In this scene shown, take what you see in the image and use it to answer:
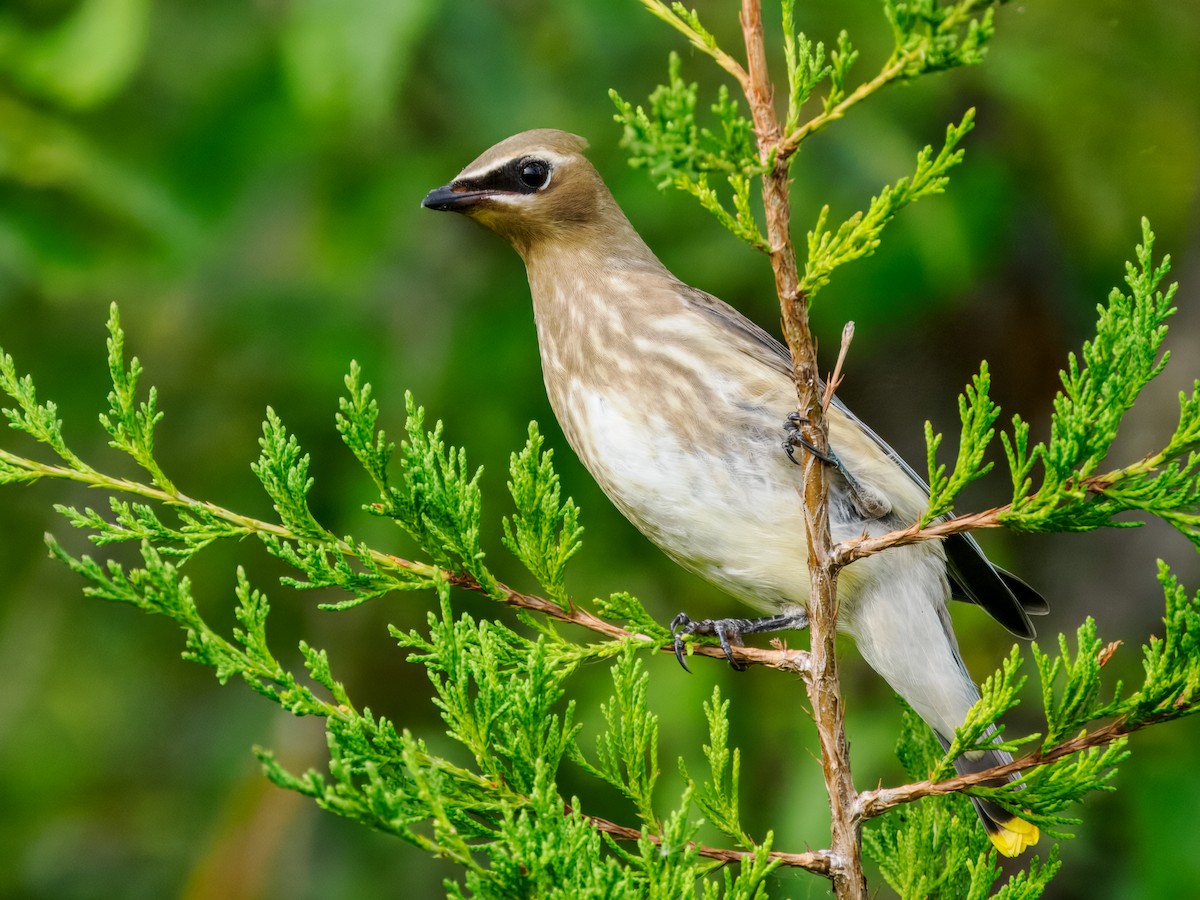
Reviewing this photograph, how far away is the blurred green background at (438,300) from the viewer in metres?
5.34

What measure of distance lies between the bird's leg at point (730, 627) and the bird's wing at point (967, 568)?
0.43m

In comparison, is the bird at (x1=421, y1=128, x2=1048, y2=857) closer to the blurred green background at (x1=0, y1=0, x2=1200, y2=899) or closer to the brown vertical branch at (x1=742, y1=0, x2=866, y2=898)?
the brown vertical branch at (x1=742, y1=0, x2=866, y2=898)

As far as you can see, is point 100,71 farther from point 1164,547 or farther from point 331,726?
point 1164,547

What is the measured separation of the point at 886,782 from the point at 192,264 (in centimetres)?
315

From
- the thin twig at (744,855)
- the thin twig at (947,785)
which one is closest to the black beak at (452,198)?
the thin twig at (744,855)

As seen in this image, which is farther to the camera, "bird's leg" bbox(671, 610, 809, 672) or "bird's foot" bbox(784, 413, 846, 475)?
"bird's leg" bbox(671, 610, 809, 672)

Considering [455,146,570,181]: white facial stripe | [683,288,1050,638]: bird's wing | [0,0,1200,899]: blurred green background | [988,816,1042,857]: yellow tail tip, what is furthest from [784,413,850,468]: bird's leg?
[0,0,1200,899]: blurred green background

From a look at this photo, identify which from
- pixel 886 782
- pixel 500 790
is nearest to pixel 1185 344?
pixel 886 782

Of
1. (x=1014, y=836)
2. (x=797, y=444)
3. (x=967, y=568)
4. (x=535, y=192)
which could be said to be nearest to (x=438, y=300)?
(x=535, y=192)

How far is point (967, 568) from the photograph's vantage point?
3779 mm

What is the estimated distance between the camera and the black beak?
12.3 feet

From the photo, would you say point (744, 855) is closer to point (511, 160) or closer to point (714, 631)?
point (714, 631)

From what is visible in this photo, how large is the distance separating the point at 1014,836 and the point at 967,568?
673 millimetres

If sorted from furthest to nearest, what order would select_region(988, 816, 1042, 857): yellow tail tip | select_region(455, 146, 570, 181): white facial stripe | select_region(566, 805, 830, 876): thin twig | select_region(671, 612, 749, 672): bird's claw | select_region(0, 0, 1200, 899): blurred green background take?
1. select_region(0, 0, 1200, 899): blurred green background
2. select_region(455, 146, 570, 181): white facial stripe
3. select_region(988, 816, 1042, 857): yellow tail tip
4. select_region(671, 612, 749, 672): bird's claw
5. select_region(566, 805, 830, 876): thin twig
